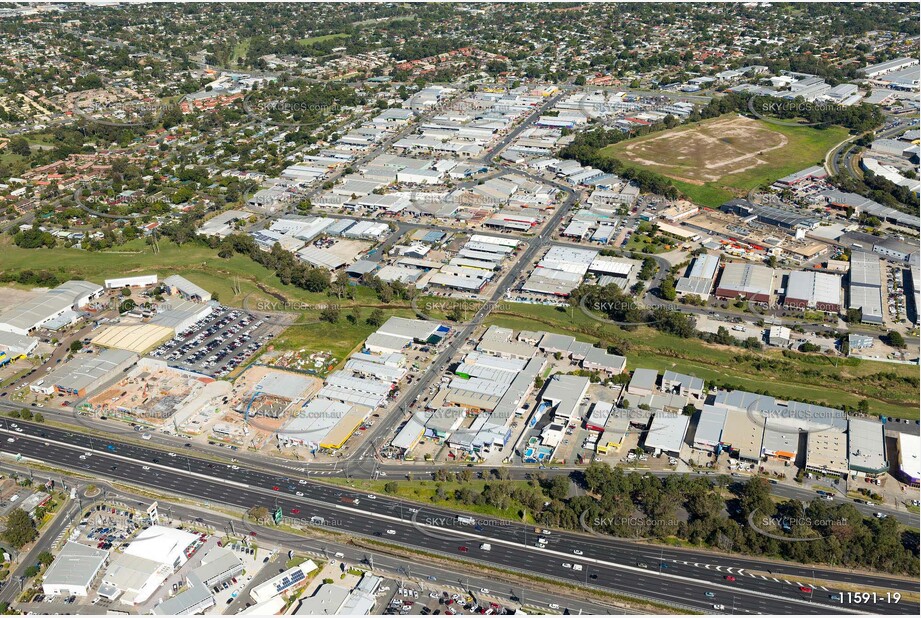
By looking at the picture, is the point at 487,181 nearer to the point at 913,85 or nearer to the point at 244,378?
the point at 244,378

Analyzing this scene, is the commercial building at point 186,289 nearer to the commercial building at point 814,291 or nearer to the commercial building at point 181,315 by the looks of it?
the commercial building at point 181,315

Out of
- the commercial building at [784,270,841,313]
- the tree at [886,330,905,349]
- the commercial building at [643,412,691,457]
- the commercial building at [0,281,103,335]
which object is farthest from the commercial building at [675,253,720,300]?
the commercial building at [0,281,103,335]

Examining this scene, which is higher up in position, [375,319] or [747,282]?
Result: [747,282]

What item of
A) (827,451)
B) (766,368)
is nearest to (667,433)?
(827,451)

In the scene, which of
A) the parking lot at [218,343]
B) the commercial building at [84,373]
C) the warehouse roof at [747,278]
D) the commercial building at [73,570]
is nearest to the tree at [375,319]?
the parking lot at [218,343]

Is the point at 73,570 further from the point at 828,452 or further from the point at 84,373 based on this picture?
the point at 828,452

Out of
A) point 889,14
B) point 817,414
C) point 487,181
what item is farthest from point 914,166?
point 889,14

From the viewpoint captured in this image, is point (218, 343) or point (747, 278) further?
point (747, 278)
